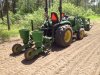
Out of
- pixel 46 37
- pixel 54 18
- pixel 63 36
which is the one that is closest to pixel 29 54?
pixel 46 37

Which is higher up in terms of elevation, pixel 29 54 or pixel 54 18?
pixel 54 18

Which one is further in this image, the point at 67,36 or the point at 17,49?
the point at 67,36

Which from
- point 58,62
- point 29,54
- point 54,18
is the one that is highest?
point 54,18

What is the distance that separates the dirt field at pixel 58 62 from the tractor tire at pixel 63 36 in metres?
0.24

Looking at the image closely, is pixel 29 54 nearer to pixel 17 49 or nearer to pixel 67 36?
pixel 17 49

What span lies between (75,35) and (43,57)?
10.2ft

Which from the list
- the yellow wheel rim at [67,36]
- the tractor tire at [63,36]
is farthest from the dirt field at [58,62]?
the yellow wheel rim at [67,36]

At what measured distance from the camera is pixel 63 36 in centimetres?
855

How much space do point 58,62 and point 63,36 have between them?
70.5 inches

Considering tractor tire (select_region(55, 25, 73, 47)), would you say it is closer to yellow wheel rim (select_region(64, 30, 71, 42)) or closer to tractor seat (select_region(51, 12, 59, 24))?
yellow wheel rim (select_region(64, 30, 71, 42))

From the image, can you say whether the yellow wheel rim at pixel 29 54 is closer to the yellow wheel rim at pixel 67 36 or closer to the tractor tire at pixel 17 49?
the tractor tire at pixel 17 49

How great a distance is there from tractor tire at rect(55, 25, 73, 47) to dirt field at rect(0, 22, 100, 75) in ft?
0.80

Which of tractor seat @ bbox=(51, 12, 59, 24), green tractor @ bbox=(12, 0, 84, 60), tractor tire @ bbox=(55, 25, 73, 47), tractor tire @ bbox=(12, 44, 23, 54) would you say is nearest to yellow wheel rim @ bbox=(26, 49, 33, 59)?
green tractor @ bbox=(12, 0, 84, 60)

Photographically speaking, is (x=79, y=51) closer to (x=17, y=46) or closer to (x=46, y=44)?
(x=46, y=44)
